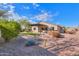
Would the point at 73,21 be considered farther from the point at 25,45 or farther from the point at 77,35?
the point at 25,45

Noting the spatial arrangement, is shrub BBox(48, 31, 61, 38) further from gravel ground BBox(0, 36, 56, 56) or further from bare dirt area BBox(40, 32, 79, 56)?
gravel ground BBox(0, 36, 56, 56)

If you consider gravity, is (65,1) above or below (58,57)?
above

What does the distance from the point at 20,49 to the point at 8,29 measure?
35cm

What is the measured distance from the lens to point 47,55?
4.12m

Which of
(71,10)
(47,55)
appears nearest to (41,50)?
(47,55)

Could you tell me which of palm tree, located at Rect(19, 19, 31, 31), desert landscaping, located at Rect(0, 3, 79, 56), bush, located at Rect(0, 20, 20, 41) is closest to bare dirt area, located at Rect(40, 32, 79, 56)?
desert landscaping, located at Rect(0, 3, 79, 56)

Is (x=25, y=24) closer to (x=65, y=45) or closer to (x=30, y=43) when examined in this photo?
(x=30, y=43)

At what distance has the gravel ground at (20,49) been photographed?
13.5 feet

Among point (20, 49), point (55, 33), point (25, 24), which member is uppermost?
point (25, 24)

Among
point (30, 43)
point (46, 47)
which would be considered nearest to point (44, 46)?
point (46, 47)

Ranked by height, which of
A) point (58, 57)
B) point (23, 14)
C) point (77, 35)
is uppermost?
point (23, 14)

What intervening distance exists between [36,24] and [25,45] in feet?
1.17

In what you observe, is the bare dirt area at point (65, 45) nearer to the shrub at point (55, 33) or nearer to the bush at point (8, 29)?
the shrub at point (55, 33)

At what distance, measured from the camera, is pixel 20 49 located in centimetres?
416
